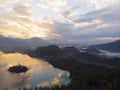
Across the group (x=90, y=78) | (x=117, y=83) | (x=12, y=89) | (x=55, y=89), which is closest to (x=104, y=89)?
(x=117, y=83)

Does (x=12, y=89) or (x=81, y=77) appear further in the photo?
(x=81, y=77)

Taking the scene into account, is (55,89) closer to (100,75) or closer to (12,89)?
(12,89)

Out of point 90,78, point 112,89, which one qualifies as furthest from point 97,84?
point 112,89

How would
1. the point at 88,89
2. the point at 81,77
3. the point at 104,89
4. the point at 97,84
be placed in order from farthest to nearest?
the point at 81,77, the point at 97,84, the point at 88,89, the point at 104,89

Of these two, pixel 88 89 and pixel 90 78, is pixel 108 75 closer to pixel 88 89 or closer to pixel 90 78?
pixel 90 78

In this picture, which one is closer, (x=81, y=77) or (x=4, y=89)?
(x=4, y=89)

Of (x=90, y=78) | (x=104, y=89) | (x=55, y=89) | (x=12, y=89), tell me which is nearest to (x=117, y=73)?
(x=90, y=78)

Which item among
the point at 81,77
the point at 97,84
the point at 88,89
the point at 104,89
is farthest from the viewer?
the point at 81,77
